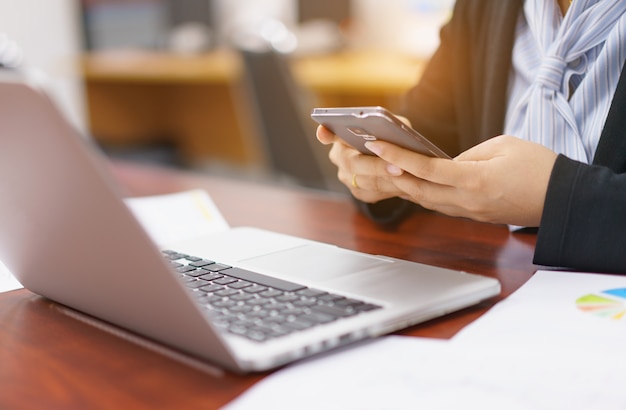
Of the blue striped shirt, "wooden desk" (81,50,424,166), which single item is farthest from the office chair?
the blue striped shirt

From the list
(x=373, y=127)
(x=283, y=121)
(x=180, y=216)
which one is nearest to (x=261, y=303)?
(x=373, y=127)

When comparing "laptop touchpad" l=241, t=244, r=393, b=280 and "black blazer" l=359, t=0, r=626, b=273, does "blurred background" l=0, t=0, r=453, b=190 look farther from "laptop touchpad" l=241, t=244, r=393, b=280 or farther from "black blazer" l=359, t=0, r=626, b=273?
"laptop touchpad" l=241, t=244, r=393, b=280

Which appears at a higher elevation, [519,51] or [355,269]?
[519,51]

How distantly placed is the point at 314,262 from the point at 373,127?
0.14m

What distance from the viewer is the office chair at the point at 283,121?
7.16ft

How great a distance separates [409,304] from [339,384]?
103 mm

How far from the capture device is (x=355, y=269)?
0.61 m

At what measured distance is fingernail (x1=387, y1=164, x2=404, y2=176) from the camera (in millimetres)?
685

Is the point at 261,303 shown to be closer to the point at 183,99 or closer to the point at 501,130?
the point at 501,130

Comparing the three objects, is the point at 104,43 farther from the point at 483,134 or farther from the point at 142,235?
the point at 142,235

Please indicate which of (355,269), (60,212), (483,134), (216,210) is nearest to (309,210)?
(216,210)

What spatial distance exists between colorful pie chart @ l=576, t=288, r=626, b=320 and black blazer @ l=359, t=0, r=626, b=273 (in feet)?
0.22

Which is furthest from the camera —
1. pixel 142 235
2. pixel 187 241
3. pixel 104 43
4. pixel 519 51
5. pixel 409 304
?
pixel 104 43

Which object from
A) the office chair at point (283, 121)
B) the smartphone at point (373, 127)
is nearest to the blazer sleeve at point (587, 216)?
the smartphone at point (373, 127)
